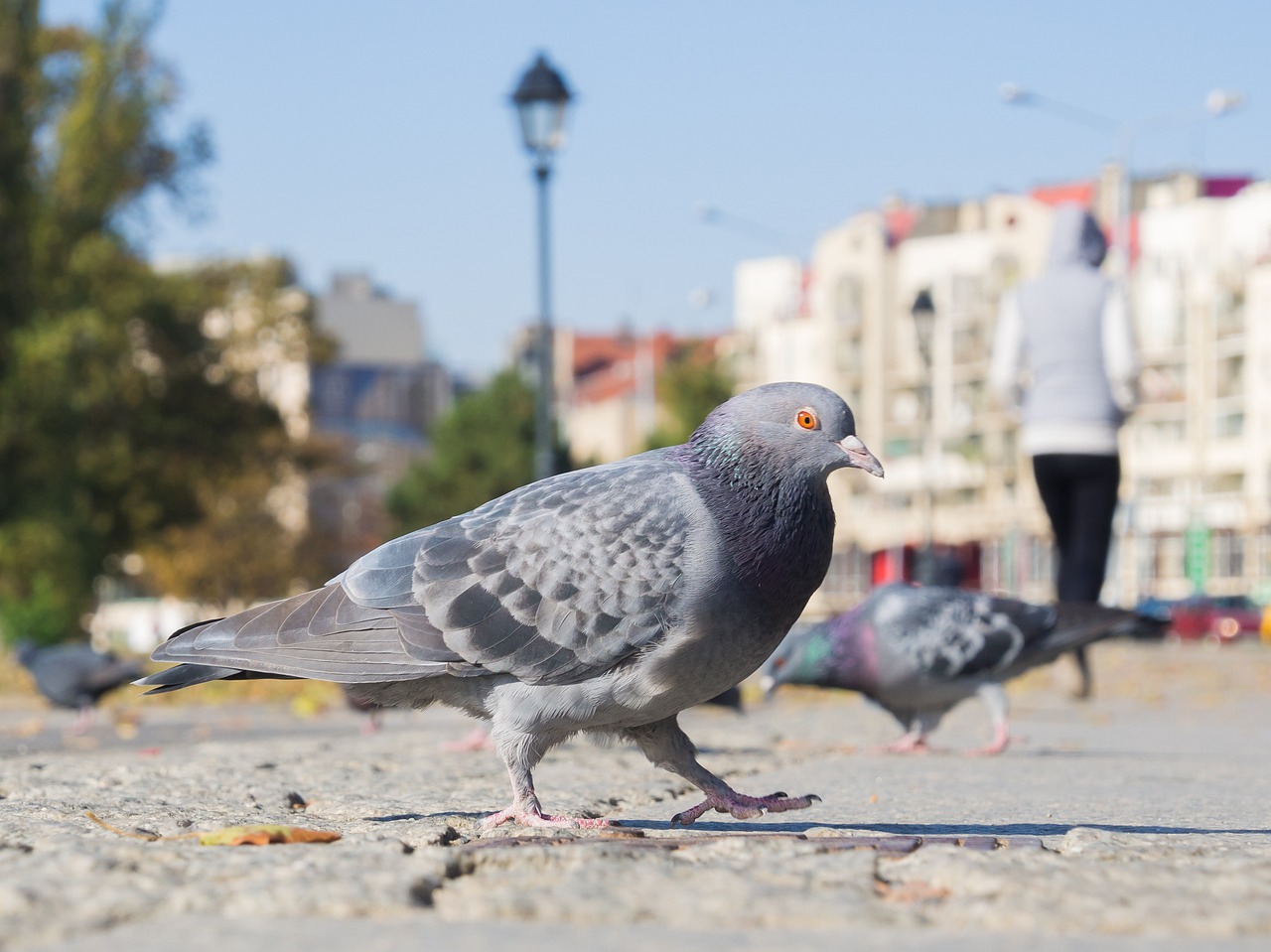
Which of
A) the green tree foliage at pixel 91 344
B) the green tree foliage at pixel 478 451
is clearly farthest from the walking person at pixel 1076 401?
the green tree foliage at pixel 478 451

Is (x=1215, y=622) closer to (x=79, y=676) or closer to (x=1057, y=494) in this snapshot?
(x=1057, y=494)

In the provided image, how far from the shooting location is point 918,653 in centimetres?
713

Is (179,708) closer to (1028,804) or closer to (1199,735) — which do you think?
(1199,735)

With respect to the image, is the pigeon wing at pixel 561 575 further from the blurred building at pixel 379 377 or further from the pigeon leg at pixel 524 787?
the blurred building at pixel 379 377

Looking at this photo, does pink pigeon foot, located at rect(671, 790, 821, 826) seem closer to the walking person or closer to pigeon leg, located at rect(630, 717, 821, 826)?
pigeon leg, located at rect(630, 717, 821, 826)

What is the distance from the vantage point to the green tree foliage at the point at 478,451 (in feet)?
215

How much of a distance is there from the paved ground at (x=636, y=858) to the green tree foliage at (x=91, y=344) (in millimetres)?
15507

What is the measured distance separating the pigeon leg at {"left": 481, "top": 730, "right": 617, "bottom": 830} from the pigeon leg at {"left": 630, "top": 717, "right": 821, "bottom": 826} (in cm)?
32

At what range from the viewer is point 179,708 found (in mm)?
12031

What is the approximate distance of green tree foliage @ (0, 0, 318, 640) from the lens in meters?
26.8

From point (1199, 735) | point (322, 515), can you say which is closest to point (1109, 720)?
point (1199, 735)

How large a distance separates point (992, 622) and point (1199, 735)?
220 cm

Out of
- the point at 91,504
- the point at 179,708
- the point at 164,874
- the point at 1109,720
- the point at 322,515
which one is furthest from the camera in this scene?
the point at 322,515

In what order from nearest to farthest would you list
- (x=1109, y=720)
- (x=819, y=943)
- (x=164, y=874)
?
(x=819, y=943) → (x=164, y=874) → (x=1109, y=720)
